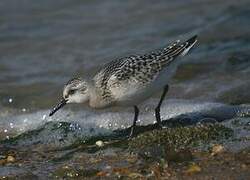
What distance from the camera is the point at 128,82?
7.72 metres

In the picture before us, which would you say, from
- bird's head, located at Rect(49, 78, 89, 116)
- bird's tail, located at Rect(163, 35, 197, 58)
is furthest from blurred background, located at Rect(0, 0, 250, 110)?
bird's head, located at Rect(49, 78, 89, 116)

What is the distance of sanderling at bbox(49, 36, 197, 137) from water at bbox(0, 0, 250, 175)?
0.49 m

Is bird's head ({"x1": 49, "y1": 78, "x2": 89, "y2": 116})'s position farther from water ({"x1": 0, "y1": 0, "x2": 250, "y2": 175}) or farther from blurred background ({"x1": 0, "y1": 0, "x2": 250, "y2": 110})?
blurred background ({"x1": 0, "y1": 0, "x2": 250, "y2": 110})

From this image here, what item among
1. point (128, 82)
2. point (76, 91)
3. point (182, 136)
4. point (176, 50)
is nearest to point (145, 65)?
point (128, 82)

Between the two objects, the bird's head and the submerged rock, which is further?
the bird's head

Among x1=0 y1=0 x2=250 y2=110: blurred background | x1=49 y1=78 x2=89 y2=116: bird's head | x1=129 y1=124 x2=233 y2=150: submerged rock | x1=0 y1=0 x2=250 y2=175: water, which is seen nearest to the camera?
x1=129 y1=124 x2=233 y2=150: submerged rock

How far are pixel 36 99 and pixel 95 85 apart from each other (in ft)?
10.8

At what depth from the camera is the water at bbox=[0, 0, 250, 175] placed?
30.2 feet

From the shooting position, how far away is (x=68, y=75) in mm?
12398

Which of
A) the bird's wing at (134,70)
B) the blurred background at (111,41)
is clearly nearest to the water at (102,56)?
the blurred background at (111,41)

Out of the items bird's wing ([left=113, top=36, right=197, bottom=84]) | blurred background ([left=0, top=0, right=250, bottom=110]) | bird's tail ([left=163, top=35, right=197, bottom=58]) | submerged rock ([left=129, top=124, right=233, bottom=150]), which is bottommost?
submerged rock ([left=129, top=124, right=233, bottom=150])

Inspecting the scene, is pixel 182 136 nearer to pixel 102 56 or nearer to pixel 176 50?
pixel 176 50

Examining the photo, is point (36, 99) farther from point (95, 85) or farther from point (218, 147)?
point (218, 147)

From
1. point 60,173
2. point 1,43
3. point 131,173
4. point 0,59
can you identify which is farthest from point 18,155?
point 1,43
